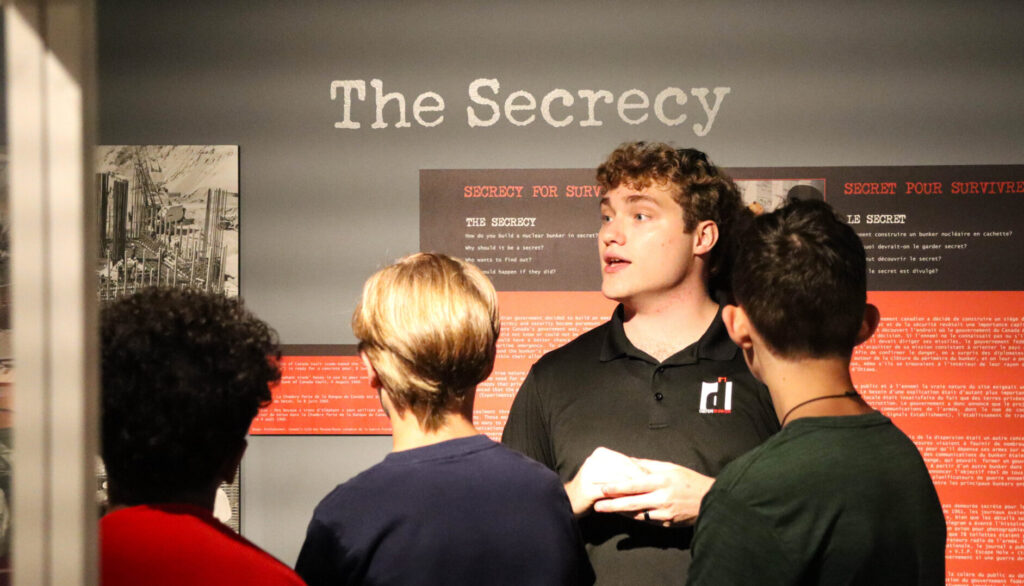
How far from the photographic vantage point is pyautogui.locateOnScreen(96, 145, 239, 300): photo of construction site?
2871 mm

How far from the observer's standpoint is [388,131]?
2.88m

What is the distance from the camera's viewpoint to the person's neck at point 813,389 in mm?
1173

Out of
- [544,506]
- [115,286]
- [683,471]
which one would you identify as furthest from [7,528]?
[115,286]

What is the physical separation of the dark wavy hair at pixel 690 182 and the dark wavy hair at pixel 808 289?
2.28 feet

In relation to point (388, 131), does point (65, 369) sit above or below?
below

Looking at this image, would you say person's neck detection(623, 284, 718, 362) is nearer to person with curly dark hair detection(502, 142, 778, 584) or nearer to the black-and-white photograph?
person with curly dark hair detection(502, 142, 778, 584)

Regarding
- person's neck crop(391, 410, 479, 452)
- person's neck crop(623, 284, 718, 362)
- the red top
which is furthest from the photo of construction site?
the red top

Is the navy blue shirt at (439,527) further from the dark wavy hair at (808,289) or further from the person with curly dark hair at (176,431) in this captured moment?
the dark wavy hair at (808,289)

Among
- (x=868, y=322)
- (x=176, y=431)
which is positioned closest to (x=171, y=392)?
(x=176, y=431)

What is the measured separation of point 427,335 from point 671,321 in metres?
0.87

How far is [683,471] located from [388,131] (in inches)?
67.9

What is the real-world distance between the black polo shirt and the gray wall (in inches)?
43.4

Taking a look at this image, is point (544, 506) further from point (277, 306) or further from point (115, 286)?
point (115, 286)

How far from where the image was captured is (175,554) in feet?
3.06
